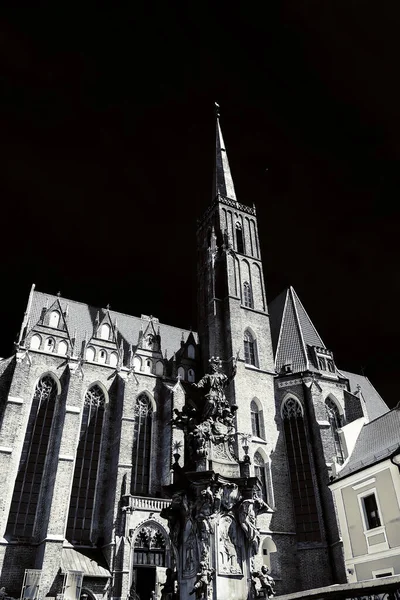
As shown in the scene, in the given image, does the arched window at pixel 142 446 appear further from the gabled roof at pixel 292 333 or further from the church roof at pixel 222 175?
the church roof at pixel 222 175

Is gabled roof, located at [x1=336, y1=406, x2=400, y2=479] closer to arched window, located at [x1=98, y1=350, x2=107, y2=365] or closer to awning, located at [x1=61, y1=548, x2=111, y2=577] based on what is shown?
awning, located at [x1=61, y1=548, x2=111, y2=577]

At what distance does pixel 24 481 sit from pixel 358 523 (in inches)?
619

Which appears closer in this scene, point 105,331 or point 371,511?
point 371,511

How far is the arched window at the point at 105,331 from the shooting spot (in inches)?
1193

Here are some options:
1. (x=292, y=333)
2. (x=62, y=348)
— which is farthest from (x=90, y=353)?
(x=292, y=333)

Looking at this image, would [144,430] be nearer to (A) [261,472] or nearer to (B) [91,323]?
(A) [261,472]

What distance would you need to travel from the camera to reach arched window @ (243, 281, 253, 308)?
32.0 m

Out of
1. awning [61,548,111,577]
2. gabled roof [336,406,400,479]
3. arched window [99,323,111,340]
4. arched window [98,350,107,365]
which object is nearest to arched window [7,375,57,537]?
awning [61,548,111,577]

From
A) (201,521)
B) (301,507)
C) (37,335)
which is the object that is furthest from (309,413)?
(201,521)

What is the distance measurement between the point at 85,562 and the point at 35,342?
11.9 metres

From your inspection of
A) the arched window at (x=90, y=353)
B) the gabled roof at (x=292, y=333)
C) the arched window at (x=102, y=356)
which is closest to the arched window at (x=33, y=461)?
the arched window at (x=90, y=353)

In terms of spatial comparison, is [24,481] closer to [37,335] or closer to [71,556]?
[71,556]

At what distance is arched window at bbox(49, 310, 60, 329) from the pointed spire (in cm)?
1527

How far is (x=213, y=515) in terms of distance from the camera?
10.0 m
